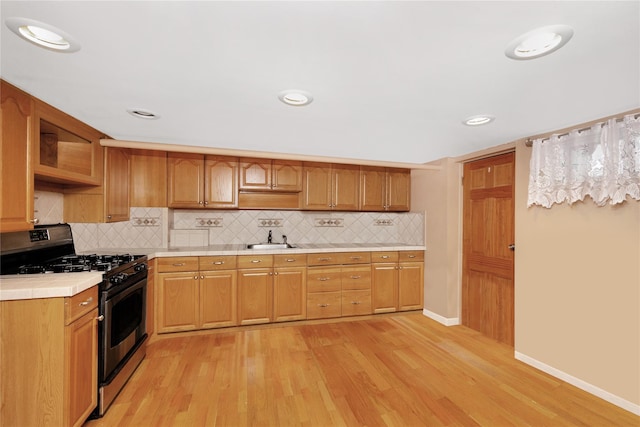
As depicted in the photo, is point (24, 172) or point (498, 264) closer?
point (24, 172)

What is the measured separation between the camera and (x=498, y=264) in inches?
122

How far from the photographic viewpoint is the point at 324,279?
356 cm

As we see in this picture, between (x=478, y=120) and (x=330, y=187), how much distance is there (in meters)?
2.08

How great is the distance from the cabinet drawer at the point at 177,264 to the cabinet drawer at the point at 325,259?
129 cm

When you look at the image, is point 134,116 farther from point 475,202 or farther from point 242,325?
point 475,202

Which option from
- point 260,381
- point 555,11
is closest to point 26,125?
point 260,381

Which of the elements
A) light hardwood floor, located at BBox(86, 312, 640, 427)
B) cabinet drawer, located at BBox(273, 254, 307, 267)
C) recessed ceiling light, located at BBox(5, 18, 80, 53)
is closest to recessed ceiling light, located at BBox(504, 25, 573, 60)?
recessed ceiling light, located at BBox(5, 18, 80, 53)

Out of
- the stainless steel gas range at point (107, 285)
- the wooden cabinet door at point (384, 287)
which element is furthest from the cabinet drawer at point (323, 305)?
the stainless steel gas range at point (107, 285)

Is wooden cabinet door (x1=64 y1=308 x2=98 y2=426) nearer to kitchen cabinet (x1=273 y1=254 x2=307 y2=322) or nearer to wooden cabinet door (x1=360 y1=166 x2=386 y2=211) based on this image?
kitchen cabinet (x1=273 y1=254 x2=307 y2=322)

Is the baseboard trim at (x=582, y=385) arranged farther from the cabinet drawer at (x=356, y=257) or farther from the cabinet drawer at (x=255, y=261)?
the cabinet drawer at (x=255, y=261)

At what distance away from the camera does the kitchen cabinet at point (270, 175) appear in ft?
11.9

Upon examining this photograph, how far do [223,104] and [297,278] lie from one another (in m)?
2.18

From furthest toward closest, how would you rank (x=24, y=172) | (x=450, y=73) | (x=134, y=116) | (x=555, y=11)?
(x=134, y=116), (x=24, y=172), (x=450, y=73), (x=555, y=11)

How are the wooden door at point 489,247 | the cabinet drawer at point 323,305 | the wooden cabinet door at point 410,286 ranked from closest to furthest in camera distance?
the wooden door at point 489,247 < the cabinet drawer at point 323,305 < the wooden cabinet door at point 410,286
